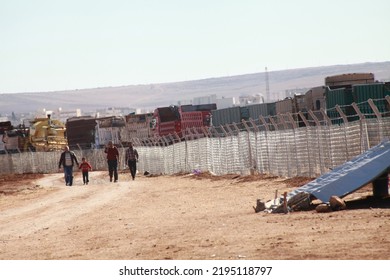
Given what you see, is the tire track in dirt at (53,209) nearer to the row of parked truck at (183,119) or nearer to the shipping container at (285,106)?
the row of parked truck at (183,119)

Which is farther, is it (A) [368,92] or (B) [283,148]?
(A) [368,92]

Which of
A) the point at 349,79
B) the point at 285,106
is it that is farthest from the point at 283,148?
the point at 285,106

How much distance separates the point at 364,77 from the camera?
50281 millimetres

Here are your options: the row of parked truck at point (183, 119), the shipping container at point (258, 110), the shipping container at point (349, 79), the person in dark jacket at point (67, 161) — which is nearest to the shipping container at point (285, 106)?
the row of parked truck at point (183, 119)

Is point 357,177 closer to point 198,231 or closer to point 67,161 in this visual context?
point 198,231

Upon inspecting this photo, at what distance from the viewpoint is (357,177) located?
55.1 ft

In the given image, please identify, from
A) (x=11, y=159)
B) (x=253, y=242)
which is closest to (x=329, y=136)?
(x=253, y=242)

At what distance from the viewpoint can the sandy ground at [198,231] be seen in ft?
38.5

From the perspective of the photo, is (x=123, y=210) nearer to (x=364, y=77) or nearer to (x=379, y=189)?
(x=379, y=189)

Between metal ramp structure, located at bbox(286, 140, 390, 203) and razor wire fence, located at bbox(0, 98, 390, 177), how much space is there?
3.11m

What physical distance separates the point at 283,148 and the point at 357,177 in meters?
14.7

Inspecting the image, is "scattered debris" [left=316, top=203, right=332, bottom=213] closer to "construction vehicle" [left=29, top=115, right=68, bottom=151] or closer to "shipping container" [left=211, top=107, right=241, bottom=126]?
"shipping container" [left=211, top=107, right=241, bottom=126]

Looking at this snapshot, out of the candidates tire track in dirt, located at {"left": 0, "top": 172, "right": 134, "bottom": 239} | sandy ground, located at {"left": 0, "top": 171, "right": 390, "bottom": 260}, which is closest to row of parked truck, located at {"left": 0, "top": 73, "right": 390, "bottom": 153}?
tire track in dirt, located at {"left": 0, "top": 172, "right": 134, "bottom": 239}
